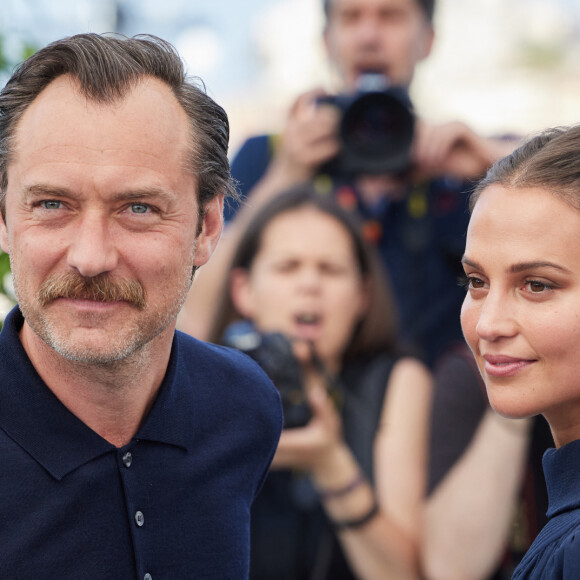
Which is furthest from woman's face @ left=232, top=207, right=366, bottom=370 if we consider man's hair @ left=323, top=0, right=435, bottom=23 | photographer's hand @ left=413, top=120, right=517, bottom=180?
man's hair @ left=323, top=0, right=435, bottom=23

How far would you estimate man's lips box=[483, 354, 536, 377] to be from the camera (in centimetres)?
186

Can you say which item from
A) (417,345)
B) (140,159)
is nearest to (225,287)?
(417,345)

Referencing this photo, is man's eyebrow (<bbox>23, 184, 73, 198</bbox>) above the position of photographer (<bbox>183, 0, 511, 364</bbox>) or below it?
below

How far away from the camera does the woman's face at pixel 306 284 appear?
11.9 feet

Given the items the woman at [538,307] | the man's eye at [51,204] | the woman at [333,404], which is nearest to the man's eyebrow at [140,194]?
the man's eye at [51,204]

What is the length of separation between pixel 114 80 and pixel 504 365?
95cm

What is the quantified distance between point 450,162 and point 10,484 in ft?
7.75

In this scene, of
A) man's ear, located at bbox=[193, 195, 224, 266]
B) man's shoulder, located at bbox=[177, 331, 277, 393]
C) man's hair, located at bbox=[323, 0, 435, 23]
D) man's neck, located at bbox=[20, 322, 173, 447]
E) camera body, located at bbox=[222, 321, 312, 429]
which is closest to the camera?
man's neck, located at bbox=[20, 322, 173, 447]

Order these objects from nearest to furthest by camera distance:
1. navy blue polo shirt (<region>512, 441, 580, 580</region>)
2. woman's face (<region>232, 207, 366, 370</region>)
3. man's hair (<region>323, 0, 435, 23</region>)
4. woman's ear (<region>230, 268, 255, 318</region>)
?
navy blue polo shirt (<region>512, 441, 580, 580</region>)
woman's face (<region>232, 207, 366, 370</region>)
woman's ear (<region>230, 268, 255, 318</region>)
man's hair (<region>323, 0, 435, 23</region>)

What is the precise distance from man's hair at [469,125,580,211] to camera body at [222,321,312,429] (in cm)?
139

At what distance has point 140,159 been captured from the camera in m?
1.92

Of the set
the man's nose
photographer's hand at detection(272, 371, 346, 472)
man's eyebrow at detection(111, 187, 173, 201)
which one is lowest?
photographer's hand at detection(272, 371, 346, 472)

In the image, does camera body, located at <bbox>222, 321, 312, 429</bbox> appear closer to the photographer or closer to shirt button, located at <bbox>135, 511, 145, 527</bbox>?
the photographer

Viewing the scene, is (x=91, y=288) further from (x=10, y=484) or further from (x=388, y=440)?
(x=388, y=440)
